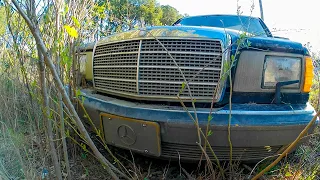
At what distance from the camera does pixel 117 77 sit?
248 centimetres

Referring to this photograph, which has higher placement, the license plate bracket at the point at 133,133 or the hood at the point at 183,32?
the hood at the point at 183,32

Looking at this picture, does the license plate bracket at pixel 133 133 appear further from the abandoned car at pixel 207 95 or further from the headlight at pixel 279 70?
the headlight at pixel 279 70

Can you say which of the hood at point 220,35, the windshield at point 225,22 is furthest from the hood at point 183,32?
the windshield at point 225,22

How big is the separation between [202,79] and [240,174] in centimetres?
81

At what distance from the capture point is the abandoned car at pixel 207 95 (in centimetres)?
198

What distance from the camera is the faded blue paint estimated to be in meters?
1.96

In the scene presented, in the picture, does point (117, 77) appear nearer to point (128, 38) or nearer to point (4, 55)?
point (128, 38)

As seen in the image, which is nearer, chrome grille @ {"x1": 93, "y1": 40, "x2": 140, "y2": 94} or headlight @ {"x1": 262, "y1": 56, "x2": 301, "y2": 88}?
headlight @ {"x1": 262, "y1": 56, "x2": 301, "y2": 88}

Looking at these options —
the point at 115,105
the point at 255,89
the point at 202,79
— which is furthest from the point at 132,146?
the point at 255,89

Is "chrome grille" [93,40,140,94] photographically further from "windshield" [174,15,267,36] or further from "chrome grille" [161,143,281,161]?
"windshield" [174,15,267,36]

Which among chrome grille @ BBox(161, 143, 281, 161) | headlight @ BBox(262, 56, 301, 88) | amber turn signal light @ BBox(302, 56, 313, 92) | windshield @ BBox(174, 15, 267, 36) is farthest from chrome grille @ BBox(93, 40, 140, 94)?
windshield @ BBox(174, 15, 267, 36)

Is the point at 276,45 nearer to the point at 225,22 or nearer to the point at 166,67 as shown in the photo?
the point at 166,67

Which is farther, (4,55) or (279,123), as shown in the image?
(4,55)

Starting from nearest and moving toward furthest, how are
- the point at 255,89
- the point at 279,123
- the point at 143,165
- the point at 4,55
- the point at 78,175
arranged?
the point at 279,123, the point at 255,89, the point at 78,175, the point at 143,165, the point at 4,55
